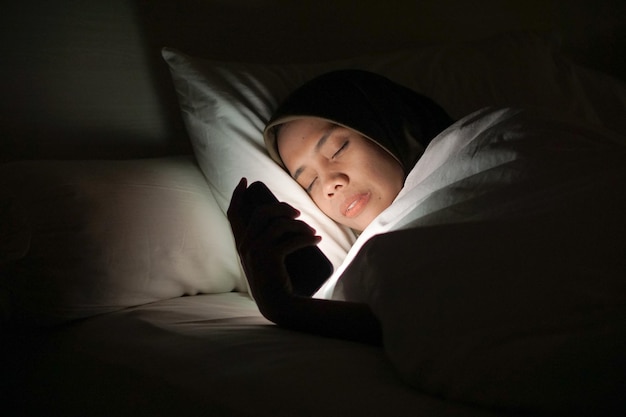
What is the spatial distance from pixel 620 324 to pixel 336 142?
2.60 feet

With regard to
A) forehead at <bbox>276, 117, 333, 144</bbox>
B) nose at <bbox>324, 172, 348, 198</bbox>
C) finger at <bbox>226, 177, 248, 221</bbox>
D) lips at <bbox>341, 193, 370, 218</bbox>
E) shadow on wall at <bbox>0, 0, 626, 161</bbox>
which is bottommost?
lips at <bbox>341, 193, 370, 218</bbox>

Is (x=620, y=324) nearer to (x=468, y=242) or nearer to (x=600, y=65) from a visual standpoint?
(x=468, y=242)

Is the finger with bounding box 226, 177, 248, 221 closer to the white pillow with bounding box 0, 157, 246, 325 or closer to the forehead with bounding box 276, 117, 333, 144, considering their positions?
the white pillow with bounding box 0, 157, 246, 325

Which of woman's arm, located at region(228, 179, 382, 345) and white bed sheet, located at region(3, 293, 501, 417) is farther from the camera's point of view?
woman's arm, located at region(228, 179, 382, 345)

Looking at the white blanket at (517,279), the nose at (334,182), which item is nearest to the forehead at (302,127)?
the nose at (334,182)

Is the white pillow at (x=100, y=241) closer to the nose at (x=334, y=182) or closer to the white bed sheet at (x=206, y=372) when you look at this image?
the white bed sheet at (x=206, y=372)

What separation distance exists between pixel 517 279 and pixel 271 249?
0.39 meters

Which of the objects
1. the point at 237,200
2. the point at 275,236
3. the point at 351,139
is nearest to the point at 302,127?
the point at 351,139

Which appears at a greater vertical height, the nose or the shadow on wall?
the shadow on wall

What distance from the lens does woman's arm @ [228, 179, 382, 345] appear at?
2.59 feet

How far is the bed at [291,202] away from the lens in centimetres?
59

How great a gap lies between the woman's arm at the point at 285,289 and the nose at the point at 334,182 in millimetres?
310

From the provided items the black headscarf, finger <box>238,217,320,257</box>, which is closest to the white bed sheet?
finger <box>238,217,320,257</box>

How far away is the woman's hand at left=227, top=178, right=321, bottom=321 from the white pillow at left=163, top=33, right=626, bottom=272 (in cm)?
36
